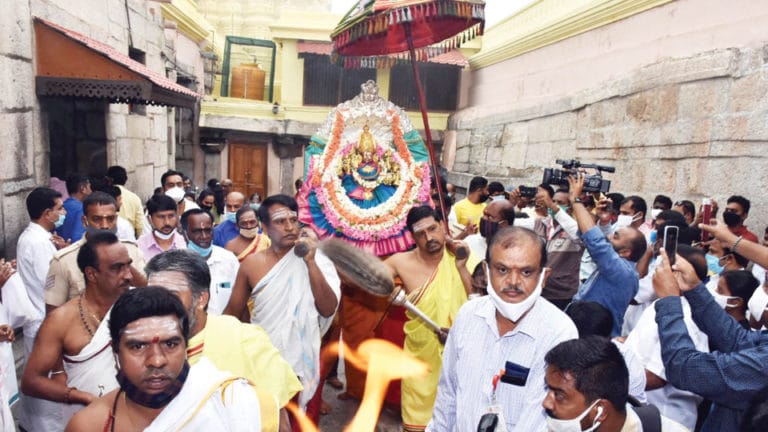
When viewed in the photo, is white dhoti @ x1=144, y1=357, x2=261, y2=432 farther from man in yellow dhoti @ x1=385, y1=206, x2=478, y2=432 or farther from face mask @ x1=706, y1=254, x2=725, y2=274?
face mask @ x1=706, y1=254, x2=725, y2=274

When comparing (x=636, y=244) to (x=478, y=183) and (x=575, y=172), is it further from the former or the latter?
(x=478, y=183)

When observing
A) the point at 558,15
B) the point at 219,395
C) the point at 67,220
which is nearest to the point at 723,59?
the point at 558,15

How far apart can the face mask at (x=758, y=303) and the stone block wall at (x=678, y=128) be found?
2931 mm

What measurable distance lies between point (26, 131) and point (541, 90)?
8485mm

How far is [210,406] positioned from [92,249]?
4.91 ft

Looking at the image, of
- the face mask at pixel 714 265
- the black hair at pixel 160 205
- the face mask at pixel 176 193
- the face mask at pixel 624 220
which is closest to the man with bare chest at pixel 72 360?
the black hair at pixel 160 205

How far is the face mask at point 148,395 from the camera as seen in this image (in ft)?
6.33

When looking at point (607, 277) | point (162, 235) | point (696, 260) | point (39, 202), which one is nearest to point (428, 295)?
point (607, 277)

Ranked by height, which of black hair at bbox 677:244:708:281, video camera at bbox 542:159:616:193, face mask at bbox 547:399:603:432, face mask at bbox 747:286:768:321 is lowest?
face mask at bbox 547:399:603:432

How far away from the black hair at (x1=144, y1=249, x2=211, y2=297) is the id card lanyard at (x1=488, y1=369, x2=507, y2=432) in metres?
1.36

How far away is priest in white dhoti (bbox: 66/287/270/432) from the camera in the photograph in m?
1.93

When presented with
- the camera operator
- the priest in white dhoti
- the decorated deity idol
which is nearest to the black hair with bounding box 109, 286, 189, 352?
the priest in white dhoti

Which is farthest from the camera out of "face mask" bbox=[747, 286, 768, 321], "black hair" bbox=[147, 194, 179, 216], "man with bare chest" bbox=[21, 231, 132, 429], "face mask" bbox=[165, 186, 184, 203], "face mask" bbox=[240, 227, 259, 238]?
"face mask" bbox=[165, 186, 184, 203]

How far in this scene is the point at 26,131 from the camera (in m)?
6.06
